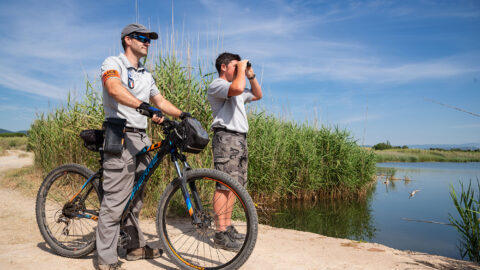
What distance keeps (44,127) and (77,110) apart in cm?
204

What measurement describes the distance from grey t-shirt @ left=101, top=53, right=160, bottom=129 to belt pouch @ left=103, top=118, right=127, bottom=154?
0.09 meters

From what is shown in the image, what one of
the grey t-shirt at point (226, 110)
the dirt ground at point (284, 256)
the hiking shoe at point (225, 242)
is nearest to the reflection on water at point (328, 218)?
the dirt ground at point (284, 256)

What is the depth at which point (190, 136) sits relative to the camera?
2.28m

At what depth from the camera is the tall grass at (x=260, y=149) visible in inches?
189

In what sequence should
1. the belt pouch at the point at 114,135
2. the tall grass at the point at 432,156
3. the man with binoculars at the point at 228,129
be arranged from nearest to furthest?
1. the belt pouch at the point at 114,135
2. the man with binoculars at the point at 228,129
3. the tall grass at the point at 432,156

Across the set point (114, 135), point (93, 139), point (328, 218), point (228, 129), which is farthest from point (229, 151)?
point (328, 218)

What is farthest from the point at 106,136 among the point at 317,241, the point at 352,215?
the point at 352,215

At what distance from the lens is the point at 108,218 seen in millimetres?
2541

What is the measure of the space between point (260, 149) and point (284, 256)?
3.42 m

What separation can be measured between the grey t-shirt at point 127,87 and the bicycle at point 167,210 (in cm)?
26

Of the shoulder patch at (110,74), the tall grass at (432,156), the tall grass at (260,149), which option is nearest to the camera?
the shoulder patch at (110,74)

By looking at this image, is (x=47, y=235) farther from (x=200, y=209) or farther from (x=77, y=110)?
(x=77, y=110)

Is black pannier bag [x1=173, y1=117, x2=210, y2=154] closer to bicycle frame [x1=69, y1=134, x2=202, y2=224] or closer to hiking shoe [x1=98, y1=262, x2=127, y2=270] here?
bicycle frame [x1=69, y1=134, x2=202, y2=224]

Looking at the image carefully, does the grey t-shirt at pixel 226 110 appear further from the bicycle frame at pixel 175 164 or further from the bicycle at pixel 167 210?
the bicycle frame at pixel 175 164
